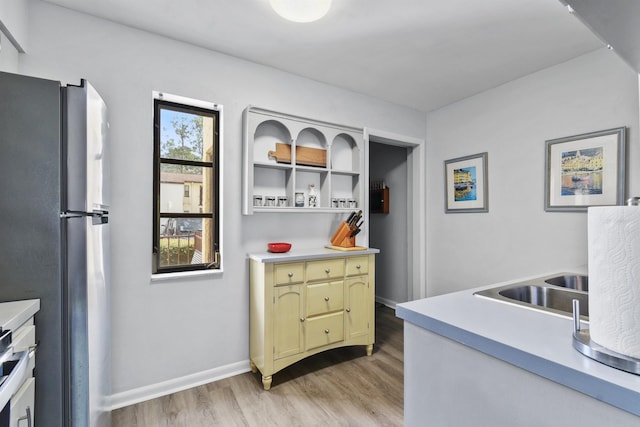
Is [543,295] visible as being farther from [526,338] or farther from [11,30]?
[11,30]

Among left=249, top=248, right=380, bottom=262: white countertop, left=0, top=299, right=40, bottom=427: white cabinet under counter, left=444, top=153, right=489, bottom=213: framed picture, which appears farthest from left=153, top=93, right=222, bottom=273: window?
left=444, top=153, right=489, bottom=213: framed picture

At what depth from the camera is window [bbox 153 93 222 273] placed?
7.32 feet

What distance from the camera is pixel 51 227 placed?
1197mm

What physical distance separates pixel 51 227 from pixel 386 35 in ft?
7.39

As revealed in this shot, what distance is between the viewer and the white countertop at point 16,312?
95cm

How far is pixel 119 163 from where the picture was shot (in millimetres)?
2025

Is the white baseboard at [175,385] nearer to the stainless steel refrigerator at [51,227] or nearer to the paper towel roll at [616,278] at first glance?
the stainless steel refrigerator at [51,227]

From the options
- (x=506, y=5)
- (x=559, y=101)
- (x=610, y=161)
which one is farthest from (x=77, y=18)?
(x=610, y=161)

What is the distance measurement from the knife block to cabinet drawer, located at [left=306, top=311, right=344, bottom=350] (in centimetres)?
59

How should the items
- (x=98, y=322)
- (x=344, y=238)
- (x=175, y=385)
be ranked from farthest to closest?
(x=344, y=238), (x=175, y=385), (x=98, y=322)

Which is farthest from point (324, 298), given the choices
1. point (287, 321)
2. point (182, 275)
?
point (182, 275)

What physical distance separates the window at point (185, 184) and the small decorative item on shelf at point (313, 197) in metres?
0.81

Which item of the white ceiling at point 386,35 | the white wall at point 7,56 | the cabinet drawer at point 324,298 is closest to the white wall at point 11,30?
the white wall at point 7,56

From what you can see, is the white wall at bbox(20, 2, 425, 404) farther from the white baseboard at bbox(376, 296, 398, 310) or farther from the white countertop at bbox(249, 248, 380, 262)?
the white baseboard at bbox(376, 296, 398, 310)
